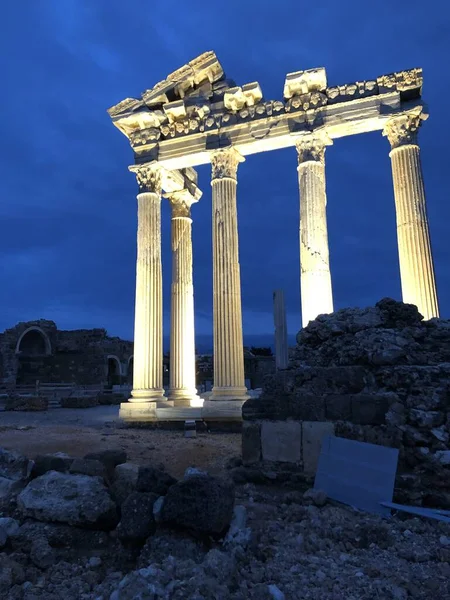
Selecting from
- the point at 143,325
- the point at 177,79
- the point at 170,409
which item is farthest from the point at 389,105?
the point at 170,409

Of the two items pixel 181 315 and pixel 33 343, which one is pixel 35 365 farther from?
pixel 181 315

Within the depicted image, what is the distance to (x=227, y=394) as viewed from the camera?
42.0 feet

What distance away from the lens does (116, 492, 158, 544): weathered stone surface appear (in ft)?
12.4

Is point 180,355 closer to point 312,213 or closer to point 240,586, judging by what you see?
point 312,213

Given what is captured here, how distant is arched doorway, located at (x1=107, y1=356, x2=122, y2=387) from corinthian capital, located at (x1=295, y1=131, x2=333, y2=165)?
2207 cm

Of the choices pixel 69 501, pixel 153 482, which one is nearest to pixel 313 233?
pixel 153 482

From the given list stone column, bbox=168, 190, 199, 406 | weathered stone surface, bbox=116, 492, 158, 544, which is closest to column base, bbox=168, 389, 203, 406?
stone column, bbox=168, 190, 199, 406

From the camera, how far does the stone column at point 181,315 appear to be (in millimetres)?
15961

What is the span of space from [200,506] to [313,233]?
9.76m

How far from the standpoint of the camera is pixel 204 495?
3875 mm

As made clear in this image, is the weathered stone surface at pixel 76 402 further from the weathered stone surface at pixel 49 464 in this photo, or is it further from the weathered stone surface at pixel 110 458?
the weathered stone surface at pixel 49 464

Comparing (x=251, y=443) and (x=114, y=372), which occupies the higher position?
(x=114, y=372)

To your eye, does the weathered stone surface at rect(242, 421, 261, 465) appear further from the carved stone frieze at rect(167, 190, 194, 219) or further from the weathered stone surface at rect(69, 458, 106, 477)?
the carved stone frieze at rect(167, 190, 194, 219)

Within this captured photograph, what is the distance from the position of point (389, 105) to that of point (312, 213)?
3.55 meters
